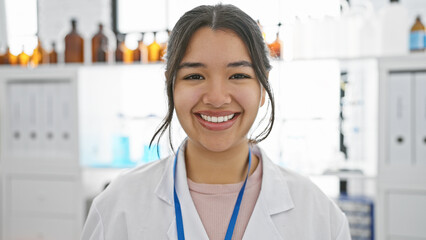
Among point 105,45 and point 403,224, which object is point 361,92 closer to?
point 403,224

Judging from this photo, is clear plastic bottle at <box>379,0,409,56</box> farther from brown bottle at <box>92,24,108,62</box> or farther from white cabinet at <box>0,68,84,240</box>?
white cabinet at <box>0,68,84,240</box>

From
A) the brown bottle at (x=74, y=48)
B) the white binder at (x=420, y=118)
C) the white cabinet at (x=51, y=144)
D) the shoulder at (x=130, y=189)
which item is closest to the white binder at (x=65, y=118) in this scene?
the white cabinet at (x=51, y=144)

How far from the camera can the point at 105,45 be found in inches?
91.0

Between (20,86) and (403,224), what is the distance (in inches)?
87.7

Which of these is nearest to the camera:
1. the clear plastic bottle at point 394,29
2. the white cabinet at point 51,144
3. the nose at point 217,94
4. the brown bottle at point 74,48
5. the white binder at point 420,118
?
the nose at point 217,94

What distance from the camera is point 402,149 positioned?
1.80m

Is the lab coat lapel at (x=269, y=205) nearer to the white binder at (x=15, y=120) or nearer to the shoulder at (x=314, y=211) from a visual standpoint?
the shoulder at (x=314, y=211)

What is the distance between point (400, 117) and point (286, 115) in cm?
59

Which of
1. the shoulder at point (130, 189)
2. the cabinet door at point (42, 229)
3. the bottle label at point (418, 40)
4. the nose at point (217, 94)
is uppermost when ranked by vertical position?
the bottle label at point (418, 40)

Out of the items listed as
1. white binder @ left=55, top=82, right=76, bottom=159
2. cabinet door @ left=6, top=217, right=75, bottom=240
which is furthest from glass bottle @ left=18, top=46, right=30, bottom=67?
cabinet door @ left=6, top=217, right=75, bottom=240

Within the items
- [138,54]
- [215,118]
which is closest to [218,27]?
[215,118]

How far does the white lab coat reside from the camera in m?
1.00

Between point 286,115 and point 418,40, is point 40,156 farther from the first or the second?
point 418,40

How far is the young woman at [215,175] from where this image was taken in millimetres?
949
